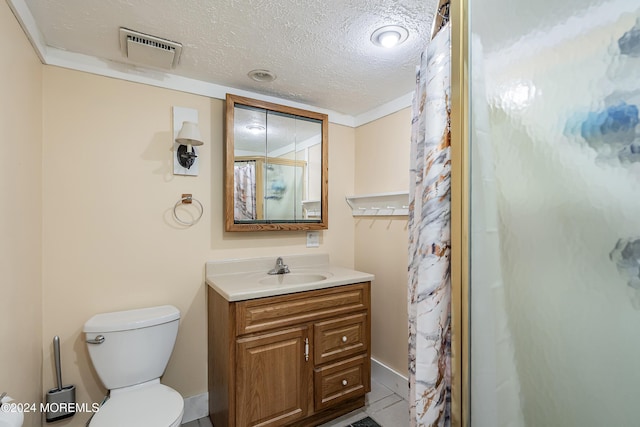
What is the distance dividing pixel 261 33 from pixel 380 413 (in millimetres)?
2471

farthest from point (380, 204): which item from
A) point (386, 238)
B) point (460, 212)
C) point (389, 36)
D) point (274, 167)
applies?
point (460, 212)

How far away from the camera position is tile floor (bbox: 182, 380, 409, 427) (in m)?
1.90

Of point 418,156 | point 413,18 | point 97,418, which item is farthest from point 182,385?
point 413,18

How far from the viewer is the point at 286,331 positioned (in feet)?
5.60

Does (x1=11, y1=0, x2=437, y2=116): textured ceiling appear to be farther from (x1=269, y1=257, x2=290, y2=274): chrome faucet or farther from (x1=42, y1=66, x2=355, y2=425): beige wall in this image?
(x1=269, y1=257, x2=290, y2=274): chrome faucet

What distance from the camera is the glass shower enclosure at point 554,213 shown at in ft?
1.56

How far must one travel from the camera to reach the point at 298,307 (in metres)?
1.75

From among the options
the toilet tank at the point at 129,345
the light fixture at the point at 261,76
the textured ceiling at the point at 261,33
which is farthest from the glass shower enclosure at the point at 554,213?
the toilet tank at the point at 129,345

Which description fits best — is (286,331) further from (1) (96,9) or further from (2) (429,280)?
(1) (96,9)

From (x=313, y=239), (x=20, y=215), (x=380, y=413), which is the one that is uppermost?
(x=20, y=215)

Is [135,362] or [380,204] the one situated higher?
[380,204]

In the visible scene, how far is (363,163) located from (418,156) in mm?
1684

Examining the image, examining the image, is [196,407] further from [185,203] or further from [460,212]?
[460,212]

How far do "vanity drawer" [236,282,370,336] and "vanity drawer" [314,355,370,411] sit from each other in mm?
338
